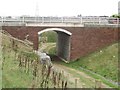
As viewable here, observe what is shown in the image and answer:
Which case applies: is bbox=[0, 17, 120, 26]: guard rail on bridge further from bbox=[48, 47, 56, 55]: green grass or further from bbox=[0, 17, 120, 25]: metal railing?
bbox=[48, 47, 56, 55]: green grass

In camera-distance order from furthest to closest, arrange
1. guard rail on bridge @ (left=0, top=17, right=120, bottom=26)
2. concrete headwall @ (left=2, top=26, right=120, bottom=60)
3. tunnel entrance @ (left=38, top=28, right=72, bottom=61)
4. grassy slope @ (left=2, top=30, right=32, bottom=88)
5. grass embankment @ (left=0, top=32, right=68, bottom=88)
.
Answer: concrete headwall @ (left=2, top=26, right=120, bottom=60), tunnel entrance @ (left=38, top=28, right=72, bottom=61), guard rail on bridge @ (left=0, top=17, right=120, bottom=26), grassy slope @ (left=2, top=30, right=32, bottom=88), grass embankment @ (left=0, top=32, right=68, bottom=88)

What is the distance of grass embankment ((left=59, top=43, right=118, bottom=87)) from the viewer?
66.9ft

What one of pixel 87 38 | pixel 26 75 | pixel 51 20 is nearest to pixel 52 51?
pixel 87 38

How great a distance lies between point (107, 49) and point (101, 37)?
2.04 metres

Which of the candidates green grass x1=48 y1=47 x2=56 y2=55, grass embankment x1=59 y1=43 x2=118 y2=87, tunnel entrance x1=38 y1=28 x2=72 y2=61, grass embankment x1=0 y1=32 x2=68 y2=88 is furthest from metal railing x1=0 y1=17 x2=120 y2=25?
grass embankment x1=0 y1=32 x2=68 y2=88

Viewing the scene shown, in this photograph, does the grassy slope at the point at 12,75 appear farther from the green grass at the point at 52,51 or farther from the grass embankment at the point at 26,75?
the green grass at the point at 52,51

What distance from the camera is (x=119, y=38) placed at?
1094 inches

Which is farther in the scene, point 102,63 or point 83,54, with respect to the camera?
point 83,54

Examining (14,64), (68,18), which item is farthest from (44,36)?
(14,64)

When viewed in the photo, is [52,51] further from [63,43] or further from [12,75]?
[12,75]

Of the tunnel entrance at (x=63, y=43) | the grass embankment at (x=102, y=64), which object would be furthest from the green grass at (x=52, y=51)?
the grass embankment at (x=102, y=64)

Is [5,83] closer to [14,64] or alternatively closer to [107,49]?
[14,64]

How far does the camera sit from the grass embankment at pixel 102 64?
802 inches

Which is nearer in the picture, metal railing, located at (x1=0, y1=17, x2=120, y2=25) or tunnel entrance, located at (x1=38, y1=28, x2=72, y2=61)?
metal railing, located at (x1=0, y1=17, x2=120, y2=25)
